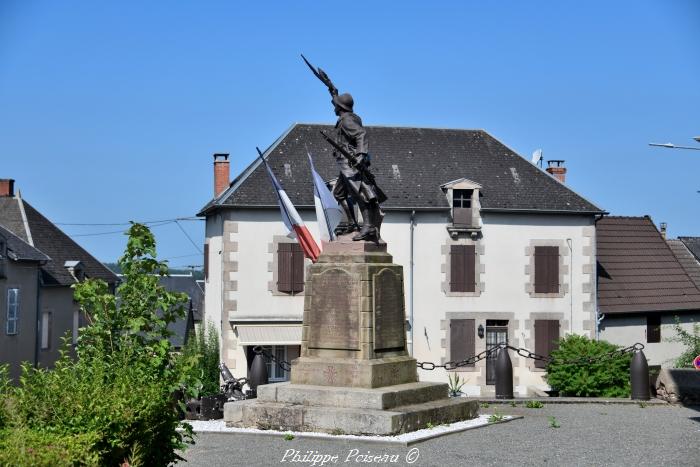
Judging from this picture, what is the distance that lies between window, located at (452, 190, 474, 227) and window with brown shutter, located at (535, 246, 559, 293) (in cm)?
217

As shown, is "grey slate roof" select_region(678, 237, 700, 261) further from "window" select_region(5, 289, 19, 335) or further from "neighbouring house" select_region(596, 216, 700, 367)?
"window" select_region(5, 289, 19, 335)

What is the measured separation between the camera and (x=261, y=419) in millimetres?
12539

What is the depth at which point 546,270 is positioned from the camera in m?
26.6

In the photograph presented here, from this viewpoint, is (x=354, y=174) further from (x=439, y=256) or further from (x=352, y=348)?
(x=439, y=256)

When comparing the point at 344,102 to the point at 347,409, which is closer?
the point at 347,409

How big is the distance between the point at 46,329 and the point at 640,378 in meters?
22.0

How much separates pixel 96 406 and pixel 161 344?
6.04ft

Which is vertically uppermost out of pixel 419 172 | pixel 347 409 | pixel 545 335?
pixel 419 172

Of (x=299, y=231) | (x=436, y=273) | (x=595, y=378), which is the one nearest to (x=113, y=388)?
(x=299, y=231)

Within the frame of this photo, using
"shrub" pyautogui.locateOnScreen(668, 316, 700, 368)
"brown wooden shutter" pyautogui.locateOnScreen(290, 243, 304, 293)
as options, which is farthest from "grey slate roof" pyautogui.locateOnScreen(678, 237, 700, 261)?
"brown wooden shutter" pyautogui.locateOnScreen(290, 243, 304, 293)

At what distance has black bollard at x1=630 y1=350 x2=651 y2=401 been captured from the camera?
16.7 metres

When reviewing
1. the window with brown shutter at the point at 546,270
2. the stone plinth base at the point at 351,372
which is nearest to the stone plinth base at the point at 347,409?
the stone plinth base at the point at 351,372

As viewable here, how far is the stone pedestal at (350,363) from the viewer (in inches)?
480

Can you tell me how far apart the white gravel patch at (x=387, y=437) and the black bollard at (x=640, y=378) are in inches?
154
